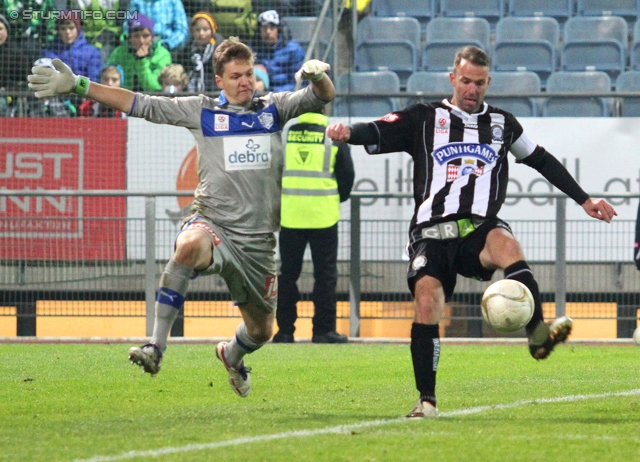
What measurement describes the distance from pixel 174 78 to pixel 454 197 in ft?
26.5

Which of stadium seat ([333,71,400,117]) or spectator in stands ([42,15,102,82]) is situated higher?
spectator in stands ([42,15,102,82])

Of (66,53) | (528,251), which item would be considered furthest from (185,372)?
(66,53)

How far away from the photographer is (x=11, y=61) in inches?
553

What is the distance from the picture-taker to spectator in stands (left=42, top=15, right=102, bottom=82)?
13977 mm

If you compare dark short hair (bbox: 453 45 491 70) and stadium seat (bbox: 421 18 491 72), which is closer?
dark short hair (bbox: 453 45 491 70)

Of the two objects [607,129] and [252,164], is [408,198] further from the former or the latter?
[252,164]

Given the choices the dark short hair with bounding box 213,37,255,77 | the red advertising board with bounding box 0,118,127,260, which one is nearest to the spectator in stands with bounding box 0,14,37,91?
the red advertising board with bounding box 0,118,127,260

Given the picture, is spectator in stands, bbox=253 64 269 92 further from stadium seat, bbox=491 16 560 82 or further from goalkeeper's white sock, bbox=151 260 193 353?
goalkeeper's white sock, bbox=151 260 193 353

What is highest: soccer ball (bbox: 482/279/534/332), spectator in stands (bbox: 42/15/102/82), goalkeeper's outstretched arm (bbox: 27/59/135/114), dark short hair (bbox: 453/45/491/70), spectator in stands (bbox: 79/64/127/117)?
spectator in stands (bbox: 42/15/102/82)

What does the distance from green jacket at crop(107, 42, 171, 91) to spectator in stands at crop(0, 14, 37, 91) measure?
3.50 ft

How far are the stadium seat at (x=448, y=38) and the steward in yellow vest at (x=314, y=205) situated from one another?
4.52 m

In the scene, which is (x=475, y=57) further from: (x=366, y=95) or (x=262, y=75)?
(x=262, y=75)

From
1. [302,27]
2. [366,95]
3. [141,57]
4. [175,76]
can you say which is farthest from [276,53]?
→ [366,95]

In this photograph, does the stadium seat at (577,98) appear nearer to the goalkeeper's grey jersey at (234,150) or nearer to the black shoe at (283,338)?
the black shoe at (283,338)
